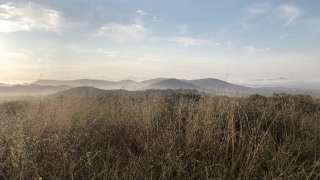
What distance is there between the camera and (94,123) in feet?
27.5

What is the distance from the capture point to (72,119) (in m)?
8.62

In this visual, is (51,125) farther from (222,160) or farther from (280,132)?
(280,132)

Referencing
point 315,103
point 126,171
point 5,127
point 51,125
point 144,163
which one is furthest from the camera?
point 315,103

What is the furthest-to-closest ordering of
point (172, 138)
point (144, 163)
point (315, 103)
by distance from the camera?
point (315, 103) → point (172, 138) → point (144, 163)

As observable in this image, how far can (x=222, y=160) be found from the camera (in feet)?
20.7

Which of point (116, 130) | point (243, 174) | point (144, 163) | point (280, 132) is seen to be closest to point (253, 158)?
point (243, 174)

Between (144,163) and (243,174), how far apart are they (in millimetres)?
1350

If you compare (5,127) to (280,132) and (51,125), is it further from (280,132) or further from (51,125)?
(280,132)

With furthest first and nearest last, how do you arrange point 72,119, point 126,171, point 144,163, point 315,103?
point 315,103 < point 72,119 < point 144,163 < point 126,171

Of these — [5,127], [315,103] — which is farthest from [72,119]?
[315,103]

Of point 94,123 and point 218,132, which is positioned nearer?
point 218,132

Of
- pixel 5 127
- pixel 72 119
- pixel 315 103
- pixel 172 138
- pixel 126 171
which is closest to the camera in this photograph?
pixel 126 171

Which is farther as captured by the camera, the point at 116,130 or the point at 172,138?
the point at 116,130

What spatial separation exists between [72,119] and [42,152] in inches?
83.4
